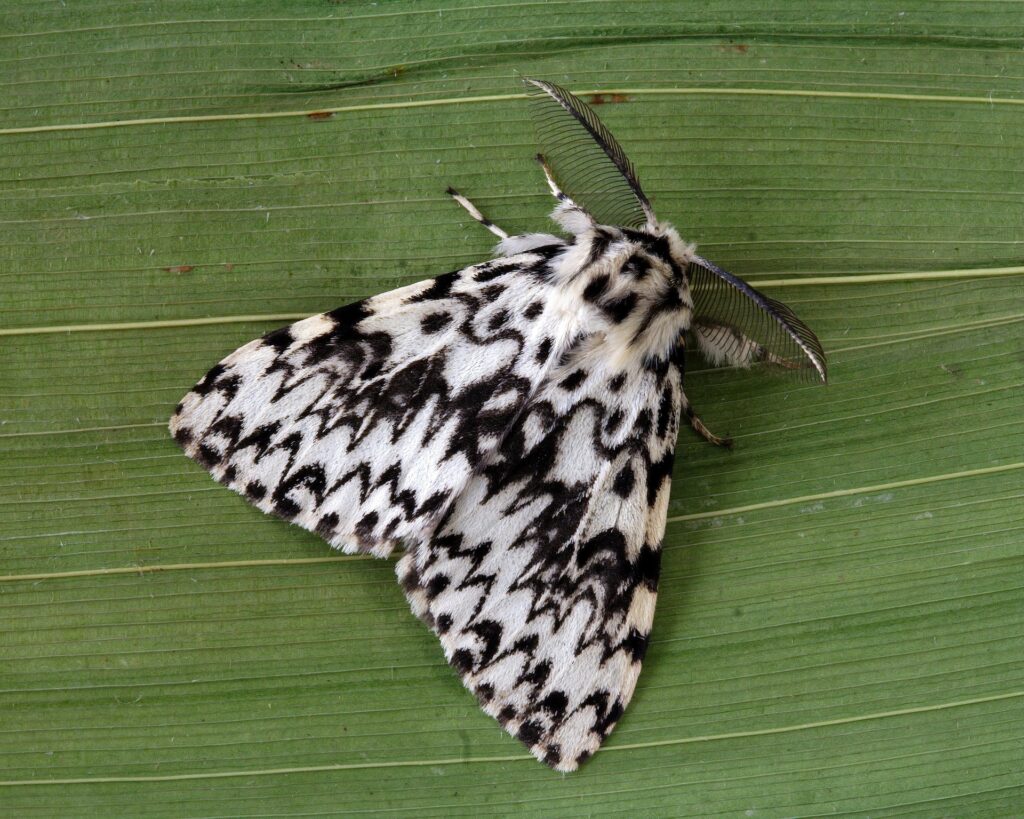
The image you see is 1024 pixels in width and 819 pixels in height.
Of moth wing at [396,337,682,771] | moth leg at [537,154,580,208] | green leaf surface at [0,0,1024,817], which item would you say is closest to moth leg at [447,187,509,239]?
green leaf surface at [0,0,1024,817]

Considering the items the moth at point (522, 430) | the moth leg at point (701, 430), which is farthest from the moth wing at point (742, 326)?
the moth leg at point (701, 430)

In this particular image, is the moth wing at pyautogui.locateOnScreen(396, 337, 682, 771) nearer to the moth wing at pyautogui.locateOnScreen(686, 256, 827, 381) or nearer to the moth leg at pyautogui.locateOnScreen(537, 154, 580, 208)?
the moth wing at pyautogui.locateOnScreen(686, 256, 827, 381)

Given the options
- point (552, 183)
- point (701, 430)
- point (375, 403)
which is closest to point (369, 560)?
point (375, 403)

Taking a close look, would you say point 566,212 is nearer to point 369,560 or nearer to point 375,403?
point 375,403

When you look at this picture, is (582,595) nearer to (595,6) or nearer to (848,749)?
(848,749)

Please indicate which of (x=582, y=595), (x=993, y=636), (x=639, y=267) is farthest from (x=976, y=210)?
(x=582, y=595)

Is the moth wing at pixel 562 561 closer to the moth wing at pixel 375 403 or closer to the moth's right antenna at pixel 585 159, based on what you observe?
the moth wing at pixel 375 403
